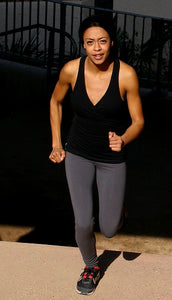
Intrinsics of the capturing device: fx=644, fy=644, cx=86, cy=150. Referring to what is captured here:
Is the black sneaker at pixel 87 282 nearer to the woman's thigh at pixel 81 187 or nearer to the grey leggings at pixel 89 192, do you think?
the grey leggings at pixel 89 192

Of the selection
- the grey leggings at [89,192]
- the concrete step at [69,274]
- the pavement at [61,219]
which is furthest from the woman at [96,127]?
the pavement at [61,219]

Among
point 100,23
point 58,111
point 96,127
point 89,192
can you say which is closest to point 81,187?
point 89,192

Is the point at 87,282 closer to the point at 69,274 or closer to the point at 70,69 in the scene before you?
the point at 69,274

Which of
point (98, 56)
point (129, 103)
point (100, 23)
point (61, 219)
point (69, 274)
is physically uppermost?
point (100, 23)

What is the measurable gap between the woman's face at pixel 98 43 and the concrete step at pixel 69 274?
1.52 meters

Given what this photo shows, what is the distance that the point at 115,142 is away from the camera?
12.1 feet

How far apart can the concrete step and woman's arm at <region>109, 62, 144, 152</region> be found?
108cm

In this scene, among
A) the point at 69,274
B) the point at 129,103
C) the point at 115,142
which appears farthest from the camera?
the point at 69,274

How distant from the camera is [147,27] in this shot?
14.5 m

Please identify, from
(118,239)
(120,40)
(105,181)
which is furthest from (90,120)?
(120,40)

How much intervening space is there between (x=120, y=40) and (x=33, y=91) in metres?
2.53

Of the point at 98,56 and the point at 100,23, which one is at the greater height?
the point at 100,23

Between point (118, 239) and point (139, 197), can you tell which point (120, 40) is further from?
point (118, 239)

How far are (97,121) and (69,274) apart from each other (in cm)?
121
